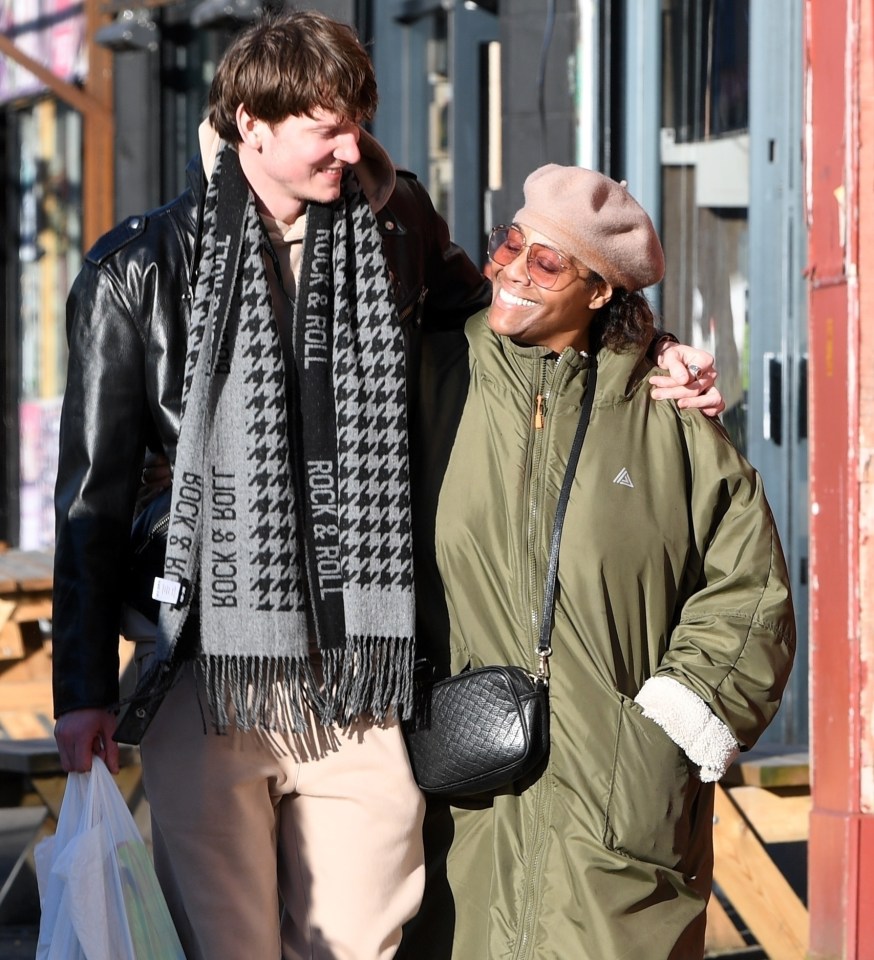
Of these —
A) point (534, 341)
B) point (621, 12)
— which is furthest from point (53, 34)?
point (534, 341)

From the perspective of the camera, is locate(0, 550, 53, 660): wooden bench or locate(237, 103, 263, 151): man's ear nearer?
locate(237, 103, 263, 151): man's ear

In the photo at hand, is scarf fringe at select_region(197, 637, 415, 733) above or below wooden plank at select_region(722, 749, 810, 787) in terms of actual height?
above

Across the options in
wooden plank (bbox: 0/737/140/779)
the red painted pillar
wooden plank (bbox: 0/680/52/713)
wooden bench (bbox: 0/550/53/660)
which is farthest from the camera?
wooden plank (bbox: 0/680/52/713)

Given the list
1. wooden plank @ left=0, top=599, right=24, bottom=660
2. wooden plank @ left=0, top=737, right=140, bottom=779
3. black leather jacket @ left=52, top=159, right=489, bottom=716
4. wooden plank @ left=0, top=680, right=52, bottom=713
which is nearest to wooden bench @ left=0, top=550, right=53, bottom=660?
wooden plank @ left=0, top=599, right=24, bottom=660

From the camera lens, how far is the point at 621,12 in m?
6.68

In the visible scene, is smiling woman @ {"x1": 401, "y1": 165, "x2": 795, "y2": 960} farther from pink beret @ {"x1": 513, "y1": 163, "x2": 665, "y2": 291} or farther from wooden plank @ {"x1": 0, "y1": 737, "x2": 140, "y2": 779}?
wooden plank @ {"x1": 0, "y1": 737, "x2": 140, "y2": 779}

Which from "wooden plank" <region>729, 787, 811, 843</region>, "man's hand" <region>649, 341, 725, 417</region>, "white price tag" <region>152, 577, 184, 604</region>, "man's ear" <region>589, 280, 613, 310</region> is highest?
"man's ear" <region>589, 280, 613, 310</region>

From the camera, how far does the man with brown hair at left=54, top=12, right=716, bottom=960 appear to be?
2801mm

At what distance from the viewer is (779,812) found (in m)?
4.69

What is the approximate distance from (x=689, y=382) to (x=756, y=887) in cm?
210

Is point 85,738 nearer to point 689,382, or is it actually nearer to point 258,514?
point 258,514

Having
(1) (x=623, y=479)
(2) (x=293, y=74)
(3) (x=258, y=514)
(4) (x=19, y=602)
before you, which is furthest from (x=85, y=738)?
(4) (x=19, y=602)

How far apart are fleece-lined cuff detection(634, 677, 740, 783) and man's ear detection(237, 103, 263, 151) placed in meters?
1.15

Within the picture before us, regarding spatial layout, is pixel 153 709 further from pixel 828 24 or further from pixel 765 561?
pixel 828 24
